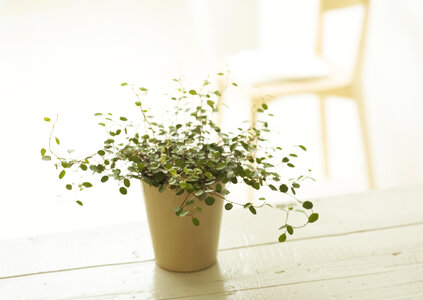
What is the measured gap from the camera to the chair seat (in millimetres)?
1860

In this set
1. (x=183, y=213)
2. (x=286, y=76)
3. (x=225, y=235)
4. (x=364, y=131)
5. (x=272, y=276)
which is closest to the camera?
(x=183, y=213)

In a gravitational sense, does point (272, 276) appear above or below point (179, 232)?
below

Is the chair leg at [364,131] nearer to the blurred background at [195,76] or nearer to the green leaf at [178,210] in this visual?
the blurred background at [195,76]

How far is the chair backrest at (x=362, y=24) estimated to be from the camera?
1.89 metres

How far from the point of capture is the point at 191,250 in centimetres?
82

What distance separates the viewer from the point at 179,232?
31.2 inches

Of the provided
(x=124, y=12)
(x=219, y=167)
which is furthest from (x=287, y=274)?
(x=124, y=12)

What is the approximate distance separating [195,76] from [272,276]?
7.54ft

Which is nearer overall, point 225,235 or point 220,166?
point 220,166

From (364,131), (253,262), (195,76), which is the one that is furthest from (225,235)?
(195,76)

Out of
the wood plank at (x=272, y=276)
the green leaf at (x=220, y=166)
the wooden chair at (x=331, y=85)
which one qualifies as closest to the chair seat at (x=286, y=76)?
the wooden chair at (x=331, y=85)

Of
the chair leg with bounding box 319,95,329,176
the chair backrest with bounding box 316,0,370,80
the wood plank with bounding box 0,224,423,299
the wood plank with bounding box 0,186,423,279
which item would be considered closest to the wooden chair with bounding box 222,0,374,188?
the chair backrest with bounding box 316,0,370,80

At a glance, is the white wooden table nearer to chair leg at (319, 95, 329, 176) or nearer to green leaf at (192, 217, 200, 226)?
green leaf at (192, 217, 200, 226)

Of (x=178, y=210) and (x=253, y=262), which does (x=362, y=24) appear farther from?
(x=178, y=210)
